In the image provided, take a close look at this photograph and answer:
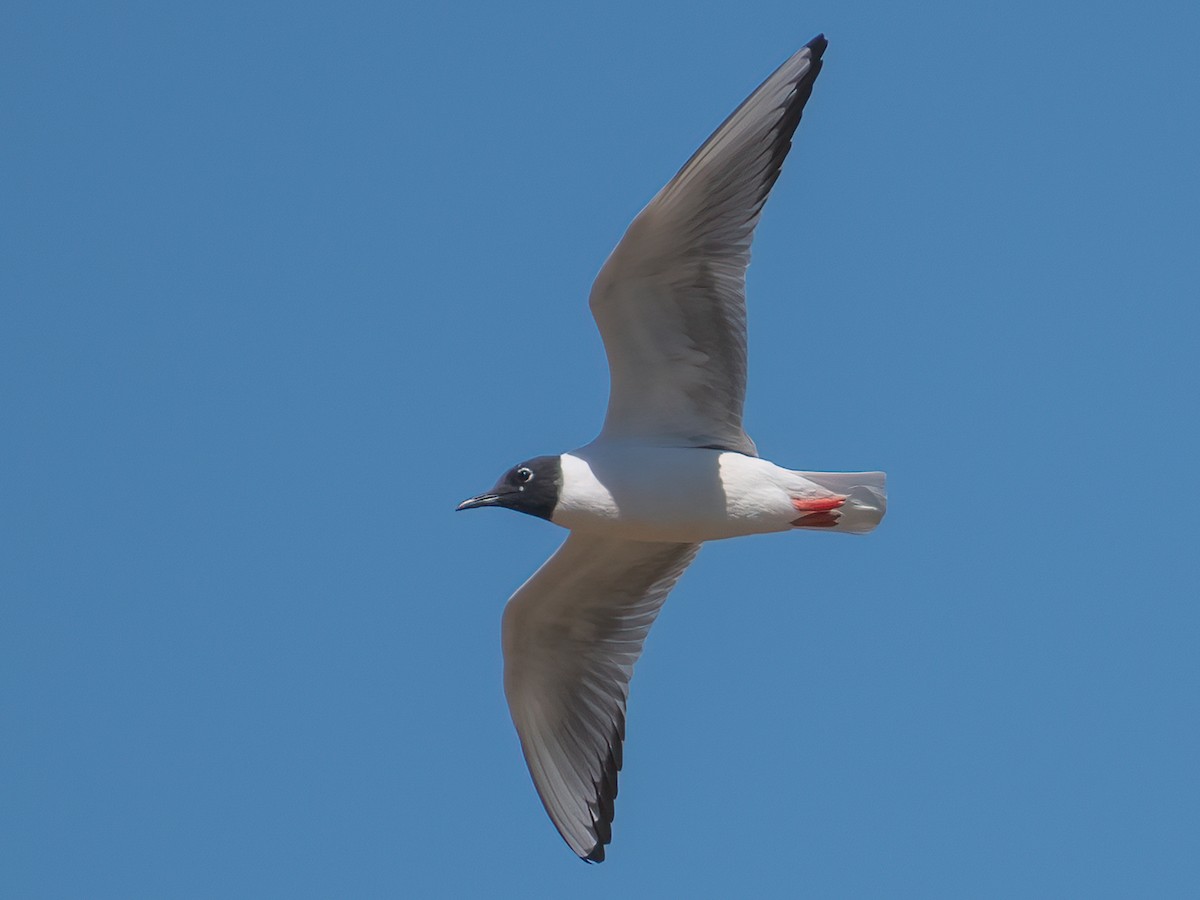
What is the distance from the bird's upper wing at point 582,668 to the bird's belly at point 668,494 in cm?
74

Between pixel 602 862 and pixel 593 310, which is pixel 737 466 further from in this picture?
pixel 602 862

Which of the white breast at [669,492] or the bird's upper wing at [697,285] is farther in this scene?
the white breast at [669,492]

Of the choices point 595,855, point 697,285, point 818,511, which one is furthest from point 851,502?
point 595,855

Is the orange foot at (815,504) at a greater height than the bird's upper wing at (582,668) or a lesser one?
greater

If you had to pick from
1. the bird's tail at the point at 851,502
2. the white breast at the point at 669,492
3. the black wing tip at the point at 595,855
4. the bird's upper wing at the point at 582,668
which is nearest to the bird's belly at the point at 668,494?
the white breast at the point at 669,492

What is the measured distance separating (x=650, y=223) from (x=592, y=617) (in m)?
2.35

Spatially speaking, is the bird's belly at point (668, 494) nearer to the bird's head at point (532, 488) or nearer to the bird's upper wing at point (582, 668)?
the bird's head at point (532, 488)

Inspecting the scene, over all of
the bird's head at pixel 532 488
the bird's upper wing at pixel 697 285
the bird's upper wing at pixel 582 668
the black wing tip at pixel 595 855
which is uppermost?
the bird's upper wing at pixel 697 285

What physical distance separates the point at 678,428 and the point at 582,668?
1.58m

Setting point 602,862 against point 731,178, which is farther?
point 602,862

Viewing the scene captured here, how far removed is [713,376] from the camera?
970 centimetres

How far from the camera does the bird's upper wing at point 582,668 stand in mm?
10305

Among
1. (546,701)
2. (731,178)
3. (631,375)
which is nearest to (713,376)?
(631,375)

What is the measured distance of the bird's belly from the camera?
31.2 feet
